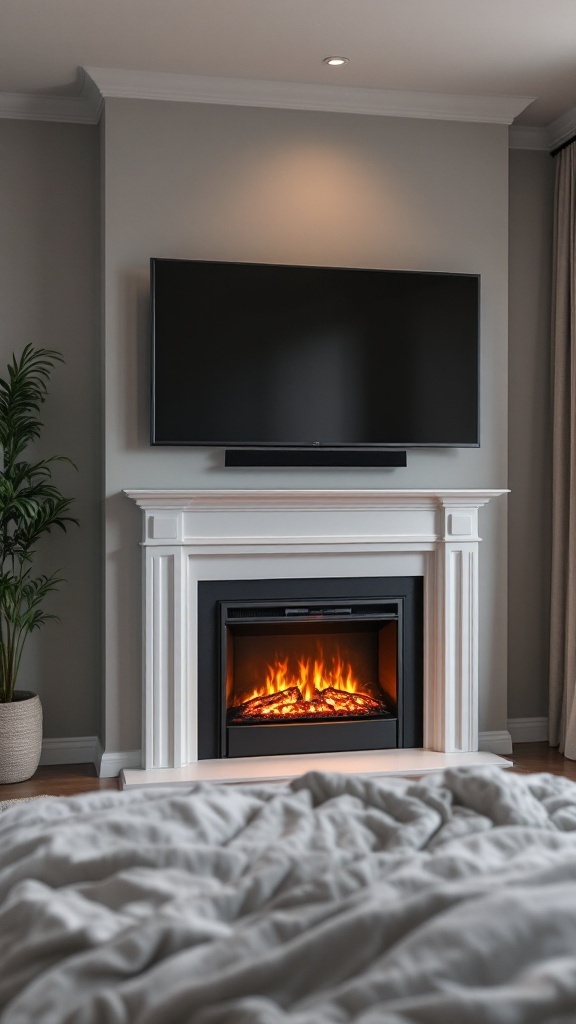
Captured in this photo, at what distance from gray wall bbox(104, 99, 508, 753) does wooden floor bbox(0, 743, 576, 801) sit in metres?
0.19

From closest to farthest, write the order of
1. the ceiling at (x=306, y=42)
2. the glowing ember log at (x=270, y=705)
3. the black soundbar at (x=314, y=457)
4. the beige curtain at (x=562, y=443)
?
the ceiling at (x=306, y=42)
the black soundbar at (x=314, y=457)
the glowing ember log at (x=270, y=705)
the beige curtain at (x=562, y=443)

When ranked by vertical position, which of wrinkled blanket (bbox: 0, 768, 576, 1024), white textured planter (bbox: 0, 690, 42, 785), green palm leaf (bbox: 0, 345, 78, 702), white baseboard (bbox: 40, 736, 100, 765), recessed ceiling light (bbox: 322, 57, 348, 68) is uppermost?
recessed ceiling light (bbox: 322, 57, 348, 68)

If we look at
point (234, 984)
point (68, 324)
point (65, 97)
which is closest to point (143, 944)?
point (234, 984)

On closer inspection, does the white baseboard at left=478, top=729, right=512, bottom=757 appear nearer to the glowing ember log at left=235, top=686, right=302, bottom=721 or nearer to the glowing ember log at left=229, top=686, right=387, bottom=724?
the glowing ember log at left=229, top=686, right=387, bottom=724

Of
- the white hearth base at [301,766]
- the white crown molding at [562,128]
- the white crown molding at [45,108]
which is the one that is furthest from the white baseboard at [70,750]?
the white crown molding at [562,128]

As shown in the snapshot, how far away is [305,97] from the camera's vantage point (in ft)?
13.7

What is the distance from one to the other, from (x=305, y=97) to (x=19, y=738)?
2996mm

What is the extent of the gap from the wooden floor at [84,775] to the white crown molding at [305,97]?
288cm

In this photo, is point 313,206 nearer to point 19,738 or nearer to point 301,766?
point 301,766

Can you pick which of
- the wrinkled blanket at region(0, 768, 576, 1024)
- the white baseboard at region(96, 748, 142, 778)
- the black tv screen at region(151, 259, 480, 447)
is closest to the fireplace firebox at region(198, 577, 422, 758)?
the white baseboard at region(96, 748, 142, 778)

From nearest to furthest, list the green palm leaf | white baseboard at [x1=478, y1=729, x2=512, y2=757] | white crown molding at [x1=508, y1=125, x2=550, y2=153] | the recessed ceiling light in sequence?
1. the recessed ceiling light
2. the green palm leaf
3. white baseboard at [x1=478, y1=729, x2=512, y2=757]
4. white crown molding at [x1=508, y1=125, x2=550, y2=153]

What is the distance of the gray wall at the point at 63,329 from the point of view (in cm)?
427

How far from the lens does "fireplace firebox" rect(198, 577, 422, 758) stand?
13.6ft

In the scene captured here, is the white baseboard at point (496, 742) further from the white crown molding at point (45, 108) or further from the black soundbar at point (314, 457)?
the white crown molding at point (45, 108)
